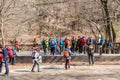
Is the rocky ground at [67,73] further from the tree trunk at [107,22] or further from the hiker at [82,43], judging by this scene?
the tree trunk at [107,22]

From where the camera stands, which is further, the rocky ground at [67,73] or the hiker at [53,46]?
the hiker at [53,46]

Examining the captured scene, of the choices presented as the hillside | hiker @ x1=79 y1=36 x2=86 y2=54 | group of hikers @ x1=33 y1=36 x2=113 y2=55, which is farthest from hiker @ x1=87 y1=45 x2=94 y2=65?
the hillside

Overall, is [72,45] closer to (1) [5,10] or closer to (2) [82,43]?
(2) [82,43]

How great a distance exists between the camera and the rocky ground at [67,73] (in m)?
20.9

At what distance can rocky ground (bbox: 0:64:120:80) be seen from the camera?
20917mm

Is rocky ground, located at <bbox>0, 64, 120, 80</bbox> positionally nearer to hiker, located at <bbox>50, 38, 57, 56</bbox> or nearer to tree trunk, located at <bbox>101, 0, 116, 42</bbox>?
hiker, located at <bbox>50, 38, 57, 56</bbox>

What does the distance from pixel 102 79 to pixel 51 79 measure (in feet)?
8.97

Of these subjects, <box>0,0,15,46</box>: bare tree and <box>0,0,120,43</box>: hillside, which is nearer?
<box>0,0,15,46</box>: bare tree

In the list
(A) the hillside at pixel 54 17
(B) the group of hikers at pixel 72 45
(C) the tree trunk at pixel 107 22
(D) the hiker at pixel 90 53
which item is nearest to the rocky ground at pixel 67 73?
(D) the hiker at pixel 90 53

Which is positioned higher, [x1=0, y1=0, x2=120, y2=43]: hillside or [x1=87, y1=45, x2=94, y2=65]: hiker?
[x1=0, y1=0, x2=120, y2=43]: hillside

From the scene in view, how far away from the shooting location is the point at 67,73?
2241 cm

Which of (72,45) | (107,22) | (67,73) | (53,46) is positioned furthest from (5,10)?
(67,73)

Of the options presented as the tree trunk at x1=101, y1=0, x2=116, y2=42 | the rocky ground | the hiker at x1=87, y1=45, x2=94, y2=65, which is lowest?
the rocky ground

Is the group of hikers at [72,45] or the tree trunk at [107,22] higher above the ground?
the tree trunk at [107,22]
